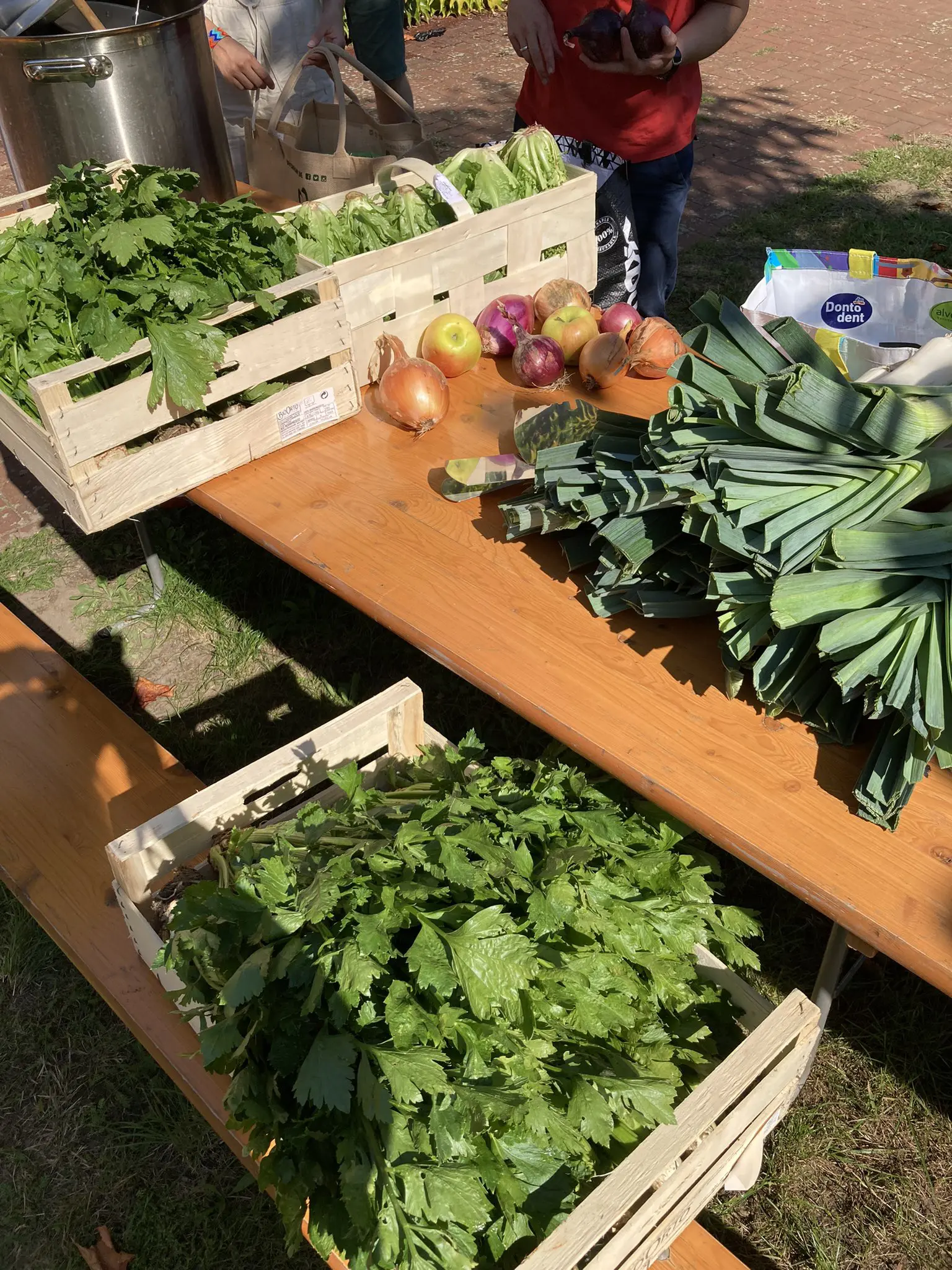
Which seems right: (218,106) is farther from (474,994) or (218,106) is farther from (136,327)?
(474,994)

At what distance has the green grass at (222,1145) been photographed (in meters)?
2.06

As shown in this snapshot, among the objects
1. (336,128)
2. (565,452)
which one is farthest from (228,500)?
(336,128)

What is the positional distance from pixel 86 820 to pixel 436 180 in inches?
67.6

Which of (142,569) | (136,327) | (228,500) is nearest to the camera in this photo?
(136,327)

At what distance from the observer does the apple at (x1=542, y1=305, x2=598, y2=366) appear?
8.22ft

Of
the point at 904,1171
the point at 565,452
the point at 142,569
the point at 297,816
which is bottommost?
the point at 904,1171

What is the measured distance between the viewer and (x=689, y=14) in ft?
10.5

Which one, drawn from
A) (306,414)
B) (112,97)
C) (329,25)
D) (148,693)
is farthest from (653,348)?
(329,25)

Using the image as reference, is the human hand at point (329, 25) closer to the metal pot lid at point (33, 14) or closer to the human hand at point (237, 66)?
the human hand at point (237, 66)

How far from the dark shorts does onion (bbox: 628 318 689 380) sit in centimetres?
345

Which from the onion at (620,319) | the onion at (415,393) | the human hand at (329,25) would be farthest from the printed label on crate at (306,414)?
the human hand at (329,25)

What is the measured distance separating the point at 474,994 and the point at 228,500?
126 centimetres

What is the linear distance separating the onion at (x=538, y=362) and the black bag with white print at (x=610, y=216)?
A: 3.71ft

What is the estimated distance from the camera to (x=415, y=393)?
229cm
